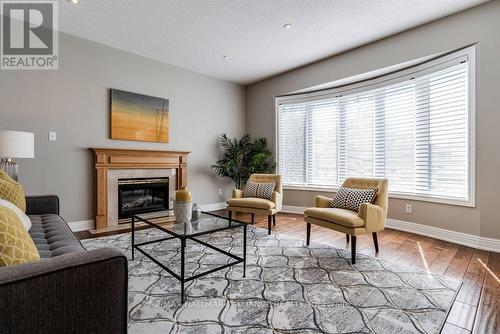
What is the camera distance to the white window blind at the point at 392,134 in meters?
3.17

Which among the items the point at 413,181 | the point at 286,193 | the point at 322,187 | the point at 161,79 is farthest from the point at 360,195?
the point at 161,79

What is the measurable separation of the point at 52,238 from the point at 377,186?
10.0 ft

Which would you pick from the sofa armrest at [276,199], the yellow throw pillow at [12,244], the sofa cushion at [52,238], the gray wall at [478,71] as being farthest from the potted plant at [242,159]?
the yellow throw pillow at [12,244]

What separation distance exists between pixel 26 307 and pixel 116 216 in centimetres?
339

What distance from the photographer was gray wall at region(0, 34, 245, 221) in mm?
3252

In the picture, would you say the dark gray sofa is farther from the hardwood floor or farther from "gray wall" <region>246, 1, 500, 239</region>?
"gray wall" <region>246, 1, 500, 239</region>

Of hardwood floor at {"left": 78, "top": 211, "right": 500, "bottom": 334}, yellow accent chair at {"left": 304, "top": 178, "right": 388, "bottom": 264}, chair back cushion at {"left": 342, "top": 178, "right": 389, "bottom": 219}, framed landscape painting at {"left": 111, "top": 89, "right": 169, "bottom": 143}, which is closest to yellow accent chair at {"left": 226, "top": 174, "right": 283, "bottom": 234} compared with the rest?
hardwood floor at {"left": 78, "top": 211, "right": 500, "bottom": 334}

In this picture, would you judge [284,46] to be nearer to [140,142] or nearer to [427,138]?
[427,138]

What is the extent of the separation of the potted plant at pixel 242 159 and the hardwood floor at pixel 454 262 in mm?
1188

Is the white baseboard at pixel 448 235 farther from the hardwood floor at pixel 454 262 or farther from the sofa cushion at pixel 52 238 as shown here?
the sofa cushion at pixel 52 238

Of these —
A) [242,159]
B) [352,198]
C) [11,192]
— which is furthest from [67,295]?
[242,159]

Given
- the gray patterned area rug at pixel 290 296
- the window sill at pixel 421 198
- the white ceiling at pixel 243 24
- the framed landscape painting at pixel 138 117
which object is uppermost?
the white ceiling at pixel 243 24

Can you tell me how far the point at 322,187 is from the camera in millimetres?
4680

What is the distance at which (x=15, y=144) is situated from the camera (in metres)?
2.57
